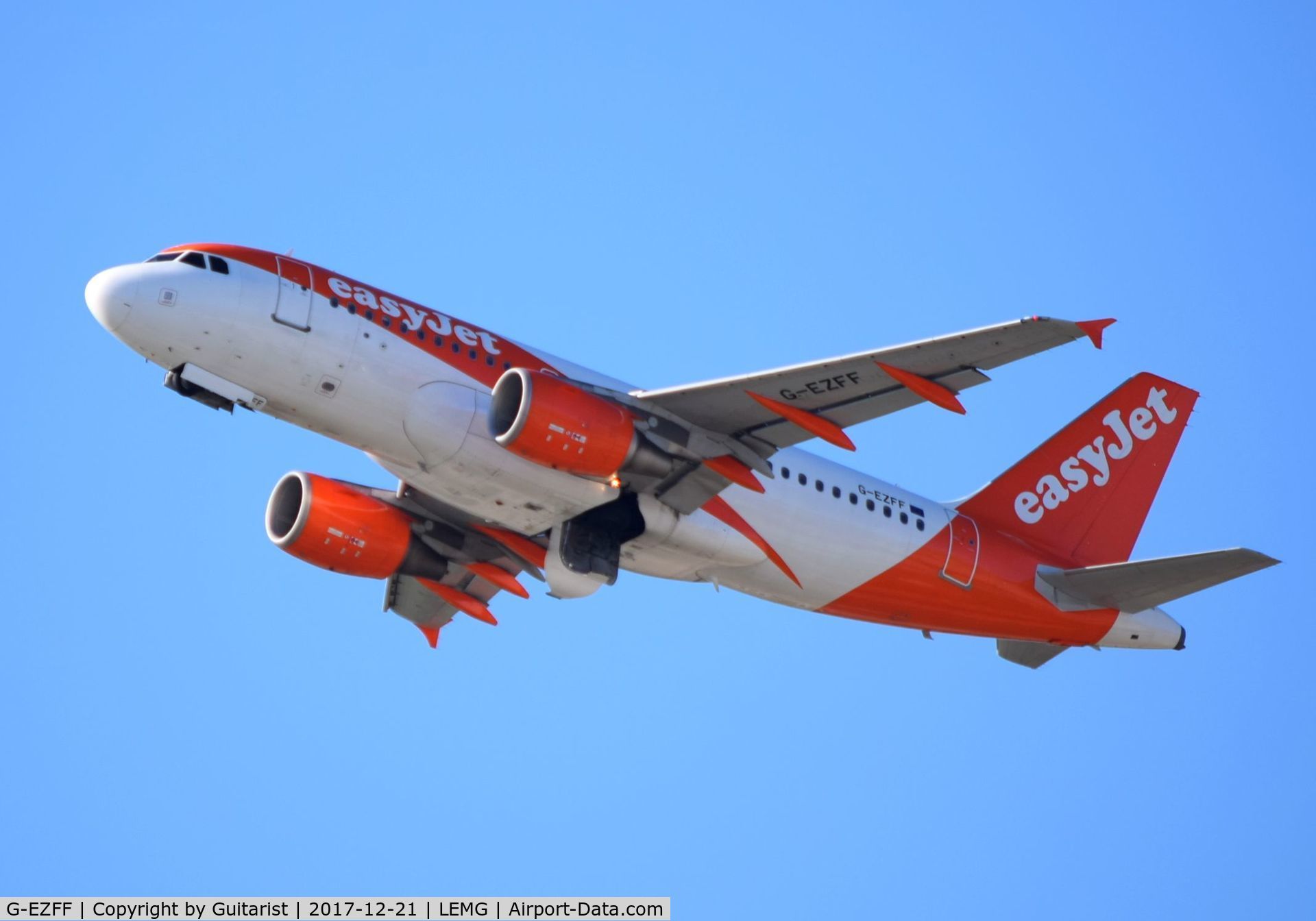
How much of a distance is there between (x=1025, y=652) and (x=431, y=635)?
14082 mm

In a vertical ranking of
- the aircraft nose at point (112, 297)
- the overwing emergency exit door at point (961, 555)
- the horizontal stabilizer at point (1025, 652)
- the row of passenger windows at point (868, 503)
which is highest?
the aircraft nose at point (112, 297)

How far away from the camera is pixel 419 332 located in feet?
111

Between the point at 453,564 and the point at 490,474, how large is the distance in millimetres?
6589

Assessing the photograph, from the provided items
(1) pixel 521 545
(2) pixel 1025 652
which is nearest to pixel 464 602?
(1) pixel 521 545

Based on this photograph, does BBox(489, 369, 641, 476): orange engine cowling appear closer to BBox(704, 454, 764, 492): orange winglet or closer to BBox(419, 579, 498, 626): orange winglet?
BBox(704, 454, 764, 492): orange winglet

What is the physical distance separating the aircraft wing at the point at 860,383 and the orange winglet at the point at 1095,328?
12 millimetres

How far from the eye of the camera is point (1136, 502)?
42031 millimetres

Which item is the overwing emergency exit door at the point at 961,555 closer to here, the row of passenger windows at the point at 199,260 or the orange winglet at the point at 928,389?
the orange winglet at the point at 928,389

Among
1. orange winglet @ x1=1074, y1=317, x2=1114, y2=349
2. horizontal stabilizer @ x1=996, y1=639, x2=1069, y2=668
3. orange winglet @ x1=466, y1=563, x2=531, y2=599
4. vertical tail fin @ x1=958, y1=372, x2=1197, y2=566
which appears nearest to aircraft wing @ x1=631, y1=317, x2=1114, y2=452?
orange winglet @ x1=1074, y1=317, x2=1114, y2=349

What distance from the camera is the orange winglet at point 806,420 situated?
3397 centimetres

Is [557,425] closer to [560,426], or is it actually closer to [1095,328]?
[560,426]

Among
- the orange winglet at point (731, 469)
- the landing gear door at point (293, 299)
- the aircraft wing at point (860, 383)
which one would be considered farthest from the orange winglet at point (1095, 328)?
the landing gear door at point (293, 299)

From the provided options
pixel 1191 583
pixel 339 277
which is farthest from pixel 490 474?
pixel 1191 583

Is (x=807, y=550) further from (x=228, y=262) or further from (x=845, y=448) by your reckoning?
(x=228, y=262)
